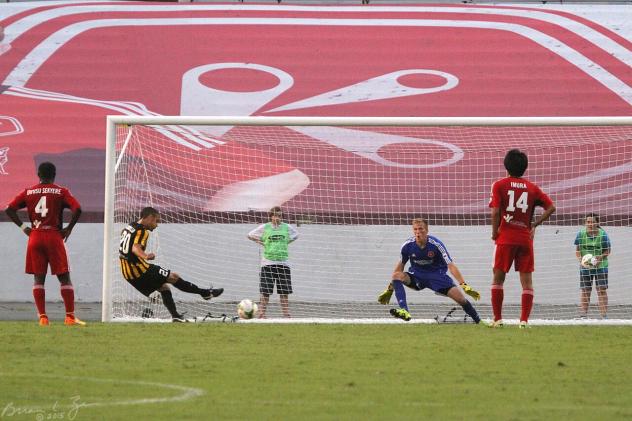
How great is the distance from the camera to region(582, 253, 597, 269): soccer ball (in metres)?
14.6

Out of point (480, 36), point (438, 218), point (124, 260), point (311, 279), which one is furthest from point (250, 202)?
point (480, 36)

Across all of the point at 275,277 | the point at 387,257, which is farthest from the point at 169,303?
the point at 387,257

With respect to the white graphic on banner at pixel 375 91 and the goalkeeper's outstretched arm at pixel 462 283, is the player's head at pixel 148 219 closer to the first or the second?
the goalkeeper's outstretched arm at pixel 462 283

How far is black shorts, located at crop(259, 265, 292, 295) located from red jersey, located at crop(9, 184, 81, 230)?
12.8 feet

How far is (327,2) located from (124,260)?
13607 mm

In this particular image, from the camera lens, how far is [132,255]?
1297 centimetres

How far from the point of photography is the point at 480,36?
22.3 m

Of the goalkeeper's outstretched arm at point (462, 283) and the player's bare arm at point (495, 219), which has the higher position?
the player's bare arm at point (495, 219)

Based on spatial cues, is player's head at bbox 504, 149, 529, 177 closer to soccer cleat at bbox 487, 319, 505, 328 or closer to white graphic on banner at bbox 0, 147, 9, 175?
soccer cleat at bbox 487, 319, 505, 328

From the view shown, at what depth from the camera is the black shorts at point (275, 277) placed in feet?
50.4

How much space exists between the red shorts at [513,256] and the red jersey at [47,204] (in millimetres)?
4788

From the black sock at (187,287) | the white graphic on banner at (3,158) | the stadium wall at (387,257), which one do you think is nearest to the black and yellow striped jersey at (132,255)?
the black sock at (187,287)

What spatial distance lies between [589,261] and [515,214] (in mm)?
3613

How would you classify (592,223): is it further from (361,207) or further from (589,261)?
(361,207)
